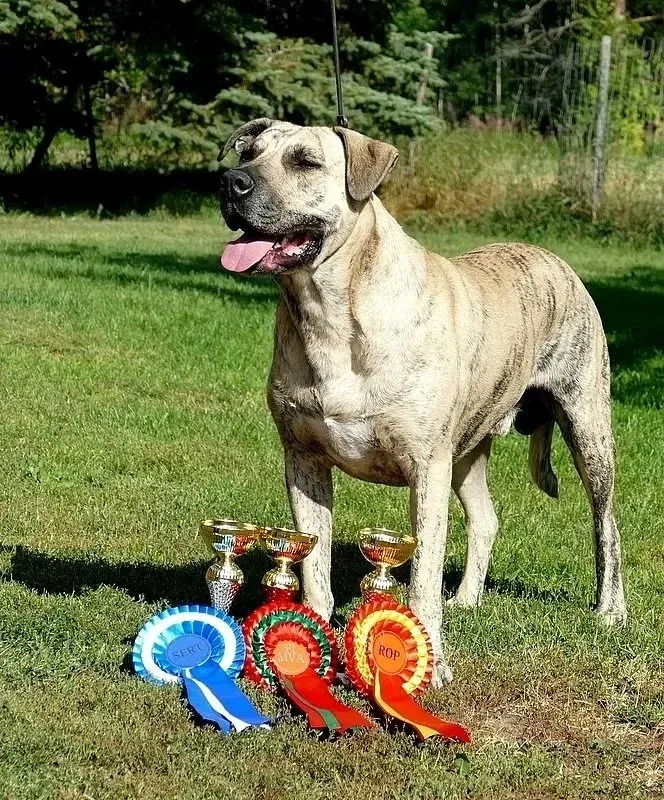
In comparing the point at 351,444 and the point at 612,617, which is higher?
the point at 351,444

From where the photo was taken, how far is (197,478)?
23.6ft

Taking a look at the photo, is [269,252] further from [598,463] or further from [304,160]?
[598,463]

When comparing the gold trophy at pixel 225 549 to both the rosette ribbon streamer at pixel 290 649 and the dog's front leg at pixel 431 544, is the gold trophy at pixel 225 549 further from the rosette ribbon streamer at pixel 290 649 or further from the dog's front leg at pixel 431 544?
the dog's front leg at pixel 431 544

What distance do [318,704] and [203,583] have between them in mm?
1536

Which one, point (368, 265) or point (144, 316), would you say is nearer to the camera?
point (368, 265)

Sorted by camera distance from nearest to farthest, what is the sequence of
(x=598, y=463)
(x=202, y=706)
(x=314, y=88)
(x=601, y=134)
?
1. (x=202, y=706)
2. (x=598, y=463)
3. (x=601, y=134)
4. (x=314, y=88)

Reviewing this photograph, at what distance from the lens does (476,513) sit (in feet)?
18.6

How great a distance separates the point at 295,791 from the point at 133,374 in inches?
250

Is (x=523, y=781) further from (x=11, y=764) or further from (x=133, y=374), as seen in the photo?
(x=133, y=374)

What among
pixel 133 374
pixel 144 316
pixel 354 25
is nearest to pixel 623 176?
pixel 354 25

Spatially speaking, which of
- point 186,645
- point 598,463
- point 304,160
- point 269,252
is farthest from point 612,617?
point 304,160

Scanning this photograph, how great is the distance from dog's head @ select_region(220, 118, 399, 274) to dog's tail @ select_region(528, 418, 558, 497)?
1827 millimetres

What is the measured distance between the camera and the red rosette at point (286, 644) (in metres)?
4.28

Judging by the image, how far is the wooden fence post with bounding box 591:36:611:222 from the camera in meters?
20.0
